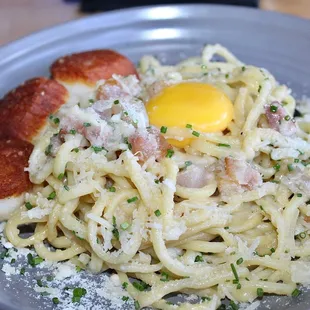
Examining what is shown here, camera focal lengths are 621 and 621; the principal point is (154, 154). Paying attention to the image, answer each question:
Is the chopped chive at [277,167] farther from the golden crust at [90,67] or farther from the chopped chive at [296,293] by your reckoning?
the golden crust at [90,67]

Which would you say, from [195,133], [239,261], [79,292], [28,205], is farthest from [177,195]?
[28,205]

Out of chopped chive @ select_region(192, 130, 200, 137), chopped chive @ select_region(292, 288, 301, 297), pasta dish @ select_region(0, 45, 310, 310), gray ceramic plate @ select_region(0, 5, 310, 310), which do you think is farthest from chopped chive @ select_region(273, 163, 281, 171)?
gray ceramic plate @ select_region(0, 5, 310, 310)

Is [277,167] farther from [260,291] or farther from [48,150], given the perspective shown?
[48,150]

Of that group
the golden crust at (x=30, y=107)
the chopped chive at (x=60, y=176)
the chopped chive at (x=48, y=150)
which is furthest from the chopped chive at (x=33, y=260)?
the golden crust at (x=30, y=107)

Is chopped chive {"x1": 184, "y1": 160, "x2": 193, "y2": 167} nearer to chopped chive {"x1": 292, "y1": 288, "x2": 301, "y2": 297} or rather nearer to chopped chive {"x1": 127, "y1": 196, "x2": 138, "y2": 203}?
chopped chive {"x1": 127, "y1": 196, "x2": 138, "y2": 203}

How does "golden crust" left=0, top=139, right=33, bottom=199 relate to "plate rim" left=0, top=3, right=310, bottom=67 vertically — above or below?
below

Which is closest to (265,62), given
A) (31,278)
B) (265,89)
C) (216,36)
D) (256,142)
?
(216,36)
